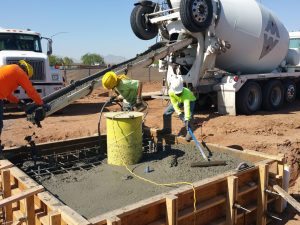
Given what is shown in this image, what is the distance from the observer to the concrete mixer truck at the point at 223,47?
977 cm

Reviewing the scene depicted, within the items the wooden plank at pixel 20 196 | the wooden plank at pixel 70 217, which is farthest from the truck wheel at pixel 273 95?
the wooden plank at pixel 70 217

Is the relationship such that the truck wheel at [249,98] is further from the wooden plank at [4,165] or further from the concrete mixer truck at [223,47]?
the wooden plank at [4,165]

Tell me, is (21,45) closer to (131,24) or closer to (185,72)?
(131,24)

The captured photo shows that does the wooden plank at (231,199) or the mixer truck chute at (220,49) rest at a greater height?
the mixer truck chute at (220,49)

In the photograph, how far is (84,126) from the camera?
9.97 meters

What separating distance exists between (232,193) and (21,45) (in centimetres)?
1101

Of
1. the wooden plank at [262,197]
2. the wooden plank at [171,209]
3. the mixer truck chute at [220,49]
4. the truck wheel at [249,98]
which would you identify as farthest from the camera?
the truck wheel at [249,98]

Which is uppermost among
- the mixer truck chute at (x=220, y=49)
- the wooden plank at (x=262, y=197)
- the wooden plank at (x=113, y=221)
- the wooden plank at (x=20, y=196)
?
the mixer truck chute at (x=220, y=49)

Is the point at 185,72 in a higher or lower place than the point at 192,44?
lower

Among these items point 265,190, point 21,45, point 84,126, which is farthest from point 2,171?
point 21,45

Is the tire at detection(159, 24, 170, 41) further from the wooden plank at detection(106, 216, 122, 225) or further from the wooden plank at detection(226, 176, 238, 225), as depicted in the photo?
the wooden plank at detection(106, 216, 122, 225)

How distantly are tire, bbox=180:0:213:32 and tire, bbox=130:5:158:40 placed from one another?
6.03ft

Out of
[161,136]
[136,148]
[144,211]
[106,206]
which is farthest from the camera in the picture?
[161,136]

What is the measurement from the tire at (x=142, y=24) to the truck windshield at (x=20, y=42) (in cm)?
444
